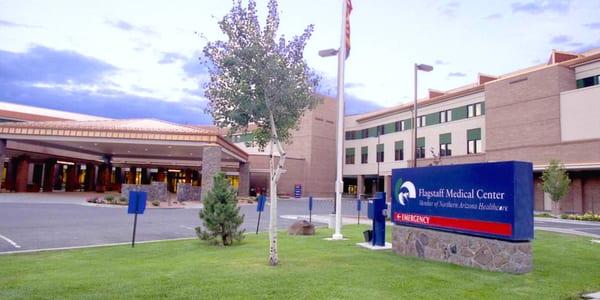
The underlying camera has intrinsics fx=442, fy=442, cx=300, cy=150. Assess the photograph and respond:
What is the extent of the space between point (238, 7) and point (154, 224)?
12.9m

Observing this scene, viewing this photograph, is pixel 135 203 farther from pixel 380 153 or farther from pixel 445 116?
pixel 380 153

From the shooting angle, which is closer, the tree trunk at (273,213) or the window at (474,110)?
the tree trunk at (273,213)

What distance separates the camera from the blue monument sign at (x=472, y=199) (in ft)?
29.0

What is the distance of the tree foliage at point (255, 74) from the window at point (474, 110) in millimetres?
43530

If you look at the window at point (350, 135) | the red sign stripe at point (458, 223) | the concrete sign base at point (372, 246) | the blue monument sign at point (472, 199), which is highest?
the window at point (350, 135)

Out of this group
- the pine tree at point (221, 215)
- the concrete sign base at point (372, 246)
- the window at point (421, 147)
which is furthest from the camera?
the window at point (421, 147)

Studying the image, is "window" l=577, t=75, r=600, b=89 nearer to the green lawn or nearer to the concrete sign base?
the green lawn

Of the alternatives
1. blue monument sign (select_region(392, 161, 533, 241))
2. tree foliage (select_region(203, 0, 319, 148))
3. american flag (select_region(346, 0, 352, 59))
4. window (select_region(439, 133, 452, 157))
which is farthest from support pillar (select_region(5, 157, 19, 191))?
window (select_region(439, 133, 452, 157))

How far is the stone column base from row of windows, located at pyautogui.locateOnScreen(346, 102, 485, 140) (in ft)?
138

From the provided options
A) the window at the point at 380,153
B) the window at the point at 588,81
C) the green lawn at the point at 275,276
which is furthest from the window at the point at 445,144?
the green lawn at the point at 275,276

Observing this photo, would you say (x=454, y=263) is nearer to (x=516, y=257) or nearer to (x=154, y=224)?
(x=516, y=257)

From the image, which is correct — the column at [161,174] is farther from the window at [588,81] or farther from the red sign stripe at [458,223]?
the red sign stripe at [458,223]

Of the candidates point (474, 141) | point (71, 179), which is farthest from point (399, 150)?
point (71, 179)

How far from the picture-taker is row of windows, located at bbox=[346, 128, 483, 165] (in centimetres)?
4956
